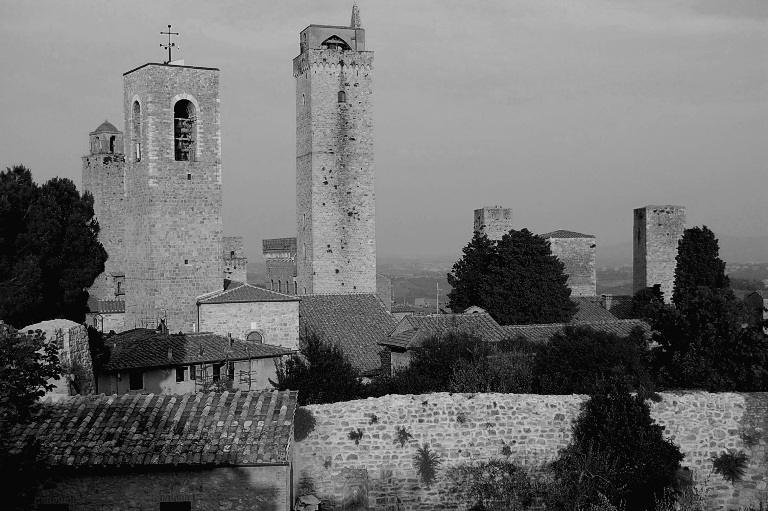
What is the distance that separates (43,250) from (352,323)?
10.2 metres

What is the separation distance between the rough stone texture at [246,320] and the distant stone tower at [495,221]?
871 inches

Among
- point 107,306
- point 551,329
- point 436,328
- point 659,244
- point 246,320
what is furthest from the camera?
point 659,244

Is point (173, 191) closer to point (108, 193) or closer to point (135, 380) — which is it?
point (135, 380)

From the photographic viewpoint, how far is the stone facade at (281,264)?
44688 millimetres

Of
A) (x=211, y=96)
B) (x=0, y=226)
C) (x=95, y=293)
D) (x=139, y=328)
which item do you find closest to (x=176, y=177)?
(x=211, y=96)

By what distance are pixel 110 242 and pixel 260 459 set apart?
134ft

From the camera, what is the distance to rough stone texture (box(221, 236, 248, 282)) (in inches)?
2066

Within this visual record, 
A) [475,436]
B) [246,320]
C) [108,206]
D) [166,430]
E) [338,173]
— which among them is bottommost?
[475,436]

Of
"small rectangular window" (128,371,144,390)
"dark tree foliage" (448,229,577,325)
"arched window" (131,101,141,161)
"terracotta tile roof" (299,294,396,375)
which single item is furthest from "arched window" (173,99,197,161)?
"dark tree foliage" (448,229,577,325)

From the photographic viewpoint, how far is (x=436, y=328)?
2448cm

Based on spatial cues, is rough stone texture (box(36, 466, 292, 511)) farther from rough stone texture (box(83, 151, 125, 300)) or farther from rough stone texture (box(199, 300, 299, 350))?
rough stone texture (box(83, 151, 125, 300))

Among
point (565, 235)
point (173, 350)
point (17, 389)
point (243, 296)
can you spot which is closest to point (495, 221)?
point (565, 235)

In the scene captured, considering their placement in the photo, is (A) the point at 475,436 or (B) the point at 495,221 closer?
(A) the point at 475,436

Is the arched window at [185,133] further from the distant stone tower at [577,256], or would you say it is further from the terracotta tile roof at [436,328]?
the distant stone tower at [577,256]
